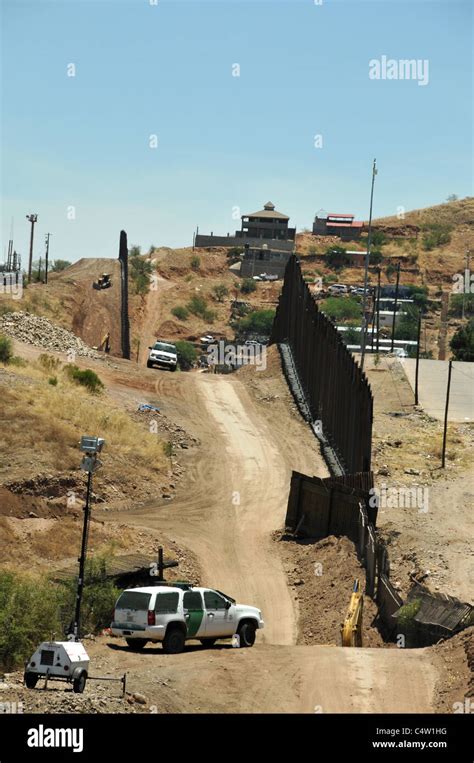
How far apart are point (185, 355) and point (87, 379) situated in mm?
45060

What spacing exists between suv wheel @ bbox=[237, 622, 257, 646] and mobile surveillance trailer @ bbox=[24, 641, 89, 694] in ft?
22.6

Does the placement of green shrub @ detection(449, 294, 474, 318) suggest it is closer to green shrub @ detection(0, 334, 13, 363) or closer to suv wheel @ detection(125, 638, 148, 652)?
green shrub @ detection(0, 334, 13, 363)

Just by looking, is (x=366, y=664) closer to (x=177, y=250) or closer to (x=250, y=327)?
(x=250, y=327)

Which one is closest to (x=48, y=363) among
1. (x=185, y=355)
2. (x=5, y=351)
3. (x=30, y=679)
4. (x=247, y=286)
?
(x=5, y=351)

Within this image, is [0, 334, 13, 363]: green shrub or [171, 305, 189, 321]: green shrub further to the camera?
[171, 305, 189, 321]: green shrub

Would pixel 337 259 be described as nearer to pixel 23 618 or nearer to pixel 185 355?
pixel 185 355

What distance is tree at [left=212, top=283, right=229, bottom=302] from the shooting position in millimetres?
128500

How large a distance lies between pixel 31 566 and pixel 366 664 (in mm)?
13709

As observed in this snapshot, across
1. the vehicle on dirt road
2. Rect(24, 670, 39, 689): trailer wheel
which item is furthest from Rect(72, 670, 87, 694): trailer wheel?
the vehicle on dirt road

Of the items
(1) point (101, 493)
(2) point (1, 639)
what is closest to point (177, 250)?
(1) point (101, 493)

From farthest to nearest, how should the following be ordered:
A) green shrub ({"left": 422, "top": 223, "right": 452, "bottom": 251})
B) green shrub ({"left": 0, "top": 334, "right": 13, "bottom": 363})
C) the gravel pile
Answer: green shrub ({"left": 422, "top": 223, "right": 452, "bottom": 251}), the gravel pile, green shrub ({"left": 0, "top": 334, "right": 13, "bottom": 363})

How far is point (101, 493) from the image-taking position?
42375 millimetres

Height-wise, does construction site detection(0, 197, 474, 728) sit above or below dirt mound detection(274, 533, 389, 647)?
above

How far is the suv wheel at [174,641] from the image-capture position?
24734 millimetres
